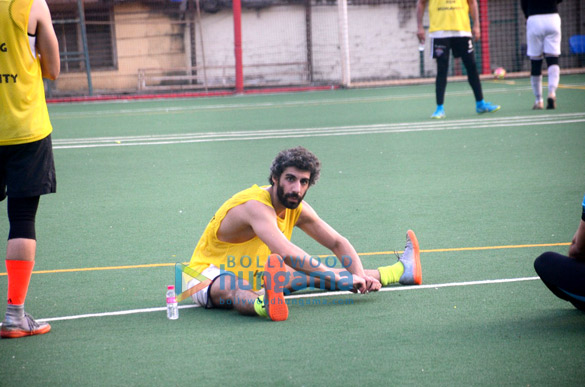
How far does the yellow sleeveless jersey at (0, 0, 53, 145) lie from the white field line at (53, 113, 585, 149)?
834cm

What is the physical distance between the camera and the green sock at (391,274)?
5.14 metres

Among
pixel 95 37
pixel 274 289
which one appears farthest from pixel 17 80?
pixel 95 37

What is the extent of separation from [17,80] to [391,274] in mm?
2407

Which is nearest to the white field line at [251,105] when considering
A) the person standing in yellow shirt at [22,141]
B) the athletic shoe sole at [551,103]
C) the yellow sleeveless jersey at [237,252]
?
the athletic shoe sole at [551,103]

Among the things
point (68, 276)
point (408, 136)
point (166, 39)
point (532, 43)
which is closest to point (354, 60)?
point (166, 39)

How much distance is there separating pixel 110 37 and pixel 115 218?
21.8 meters

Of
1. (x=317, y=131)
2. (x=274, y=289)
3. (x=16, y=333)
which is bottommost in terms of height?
(x=16, y=333)

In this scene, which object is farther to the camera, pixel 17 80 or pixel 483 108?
pixel 483 108

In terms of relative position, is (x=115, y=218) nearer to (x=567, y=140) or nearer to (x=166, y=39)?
(x=567, y=140)

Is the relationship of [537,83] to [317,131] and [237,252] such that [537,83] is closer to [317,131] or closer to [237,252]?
[317,131]

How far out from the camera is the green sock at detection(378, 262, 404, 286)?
5.14m

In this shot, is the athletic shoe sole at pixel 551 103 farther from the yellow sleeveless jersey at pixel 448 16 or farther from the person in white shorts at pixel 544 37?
the yellow sleeveless jersey at pixel 448 16

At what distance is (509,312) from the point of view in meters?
4.55

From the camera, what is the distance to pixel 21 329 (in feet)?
14.4
